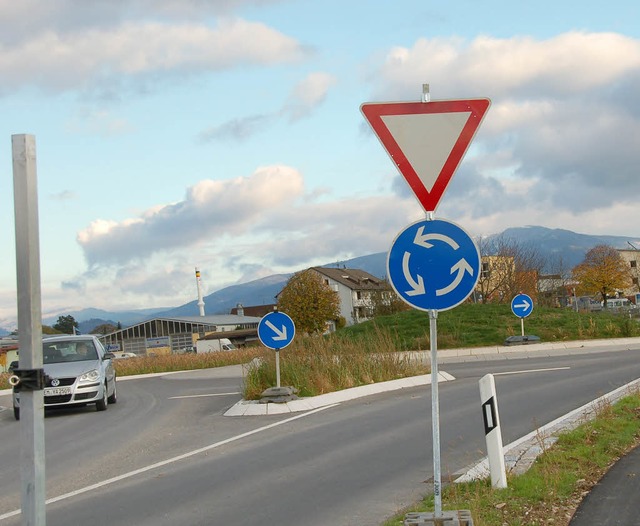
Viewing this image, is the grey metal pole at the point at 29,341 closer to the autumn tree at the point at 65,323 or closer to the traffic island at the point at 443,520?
the traffic island at the point at 443,520

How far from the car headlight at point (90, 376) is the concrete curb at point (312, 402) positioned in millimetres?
3166

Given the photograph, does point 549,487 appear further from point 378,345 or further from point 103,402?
point 378,345

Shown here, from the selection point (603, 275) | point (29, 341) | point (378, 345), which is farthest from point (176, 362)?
point (603, 275)

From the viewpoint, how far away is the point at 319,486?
8844 millimetres

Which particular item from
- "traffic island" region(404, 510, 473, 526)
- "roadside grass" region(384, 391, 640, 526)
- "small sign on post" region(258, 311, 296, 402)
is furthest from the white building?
"traffic island" region(404, 510, 473, 526)

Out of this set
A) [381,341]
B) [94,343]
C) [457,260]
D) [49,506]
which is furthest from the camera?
[381,341]

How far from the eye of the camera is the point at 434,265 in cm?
587

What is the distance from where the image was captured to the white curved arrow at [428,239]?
5.88m

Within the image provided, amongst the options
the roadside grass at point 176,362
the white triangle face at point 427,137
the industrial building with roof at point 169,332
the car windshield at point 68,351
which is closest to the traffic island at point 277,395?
the car windshield at point 68,351

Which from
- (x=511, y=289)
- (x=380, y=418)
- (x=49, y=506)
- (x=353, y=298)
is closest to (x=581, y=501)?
(x=49, y=506)

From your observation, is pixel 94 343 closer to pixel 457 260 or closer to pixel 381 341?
pixel 381 341

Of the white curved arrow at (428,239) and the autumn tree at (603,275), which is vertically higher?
the autumn tree at (603,275)

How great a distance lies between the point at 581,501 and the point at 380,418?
725cm

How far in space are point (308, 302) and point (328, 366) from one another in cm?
7063
